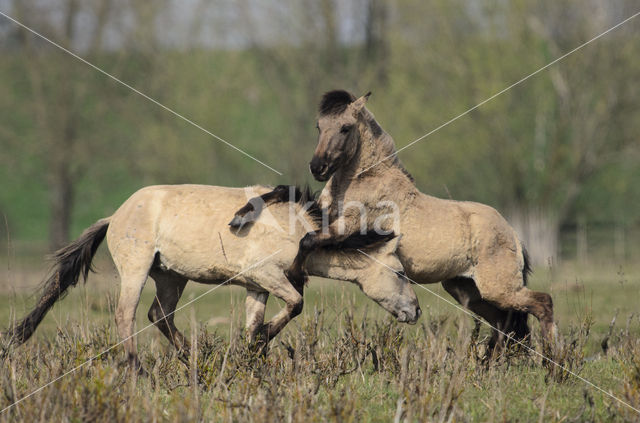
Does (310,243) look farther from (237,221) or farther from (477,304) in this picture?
(477,304)

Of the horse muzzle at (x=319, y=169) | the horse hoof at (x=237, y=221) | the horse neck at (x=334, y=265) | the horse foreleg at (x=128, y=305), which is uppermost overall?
the horse muzzle at (x=319, y=169)

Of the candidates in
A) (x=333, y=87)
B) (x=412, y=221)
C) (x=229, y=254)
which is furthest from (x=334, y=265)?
(x=333, y=87)

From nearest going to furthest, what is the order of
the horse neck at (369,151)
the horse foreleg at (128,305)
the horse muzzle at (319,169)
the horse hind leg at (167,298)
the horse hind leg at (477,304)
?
the horse muzzle at (319,169) < the horse foreleg at (128,305) < the horse neck at (369,151) < the horse hind leg at (167,298) < the horse hind leg at (477,304)

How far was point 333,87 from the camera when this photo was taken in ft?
81.1

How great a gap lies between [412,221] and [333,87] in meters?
18.2

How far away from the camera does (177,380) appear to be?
6176 mm

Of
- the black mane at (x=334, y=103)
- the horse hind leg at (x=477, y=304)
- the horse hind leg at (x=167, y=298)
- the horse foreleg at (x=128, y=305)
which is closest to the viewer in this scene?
the horse foreleg at (x=128, y=305)

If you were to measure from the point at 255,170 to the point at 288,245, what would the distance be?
17.5m

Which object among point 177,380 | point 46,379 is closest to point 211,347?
point 177,380

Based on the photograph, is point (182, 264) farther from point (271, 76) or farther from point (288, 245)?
point (271, 76)

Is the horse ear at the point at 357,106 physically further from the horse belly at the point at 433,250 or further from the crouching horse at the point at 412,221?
the horse belly at the point at 433,250

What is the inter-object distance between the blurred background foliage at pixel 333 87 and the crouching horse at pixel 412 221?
45.9 feet

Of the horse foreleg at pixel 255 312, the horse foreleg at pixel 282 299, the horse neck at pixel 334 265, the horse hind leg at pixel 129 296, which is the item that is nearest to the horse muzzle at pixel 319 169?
the horse neck at pixel 334 265

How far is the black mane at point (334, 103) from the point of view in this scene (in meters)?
6.79
